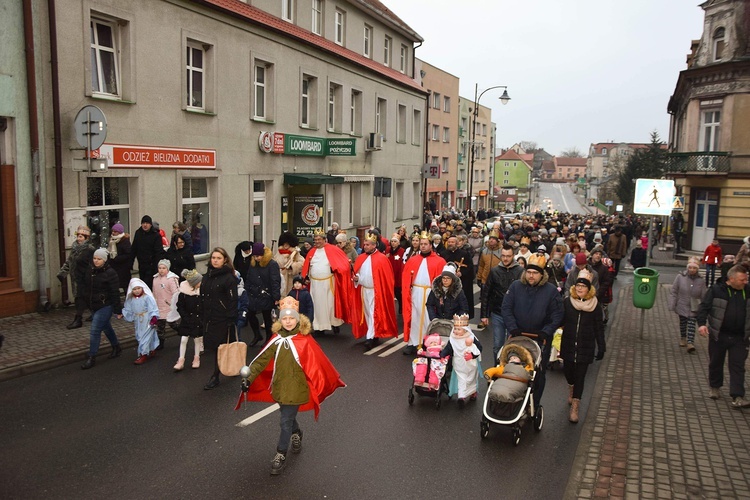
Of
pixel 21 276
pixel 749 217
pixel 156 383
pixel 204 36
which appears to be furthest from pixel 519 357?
pixel 749 217

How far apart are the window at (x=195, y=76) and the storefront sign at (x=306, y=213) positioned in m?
5.20

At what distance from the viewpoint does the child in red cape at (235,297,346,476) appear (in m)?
6.23

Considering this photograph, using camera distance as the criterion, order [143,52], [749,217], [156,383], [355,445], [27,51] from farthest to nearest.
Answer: [749,217] → [143,52] → [27,51] → [156,383] → [355,445]

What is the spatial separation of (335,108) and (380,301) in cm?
1534

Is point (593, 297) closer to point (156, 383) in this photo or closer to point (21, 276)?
point (156, 383)

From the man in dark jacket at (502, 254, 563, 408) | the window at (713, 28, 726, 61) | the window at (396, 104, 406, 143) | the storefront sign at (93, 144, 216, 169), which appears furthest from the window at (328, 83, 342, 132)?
the window at (713, 28, 726, 61)

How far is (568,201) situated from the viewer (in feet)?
464

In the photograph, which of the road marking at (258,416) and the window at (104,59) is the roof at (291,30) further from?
the road marking at (258,416)

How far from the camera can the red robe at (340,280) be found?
12.1m

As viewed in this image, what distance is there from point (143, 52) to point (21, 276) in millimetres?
5809

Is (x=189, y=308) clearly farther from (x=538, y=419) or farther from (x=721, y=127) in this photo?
(x=721, y=127)

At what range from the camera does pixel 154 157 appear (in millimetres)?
15234

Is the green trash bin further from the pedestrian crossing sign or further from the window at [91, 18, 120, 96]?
the window at [91, 18, 120, 96]

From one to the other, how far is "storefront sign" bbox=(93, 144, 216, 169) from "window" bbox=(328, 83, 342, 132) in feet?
27.4
